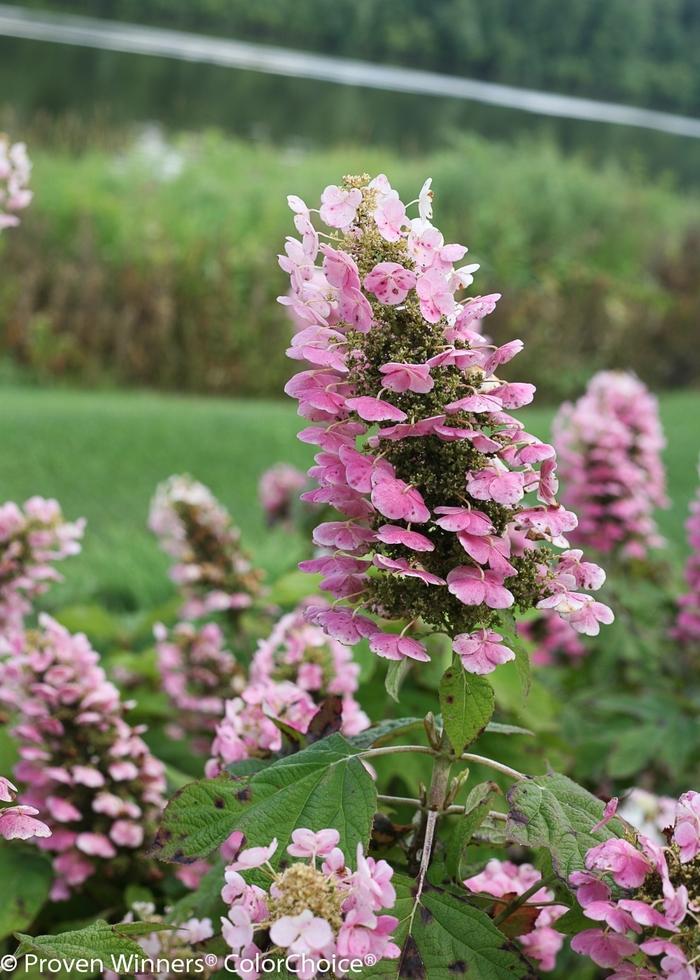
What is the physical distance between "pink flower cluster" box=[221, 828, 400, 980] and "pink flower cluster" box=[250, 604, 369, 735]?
0.49 metres

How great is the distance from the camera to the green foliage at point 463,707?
758mm

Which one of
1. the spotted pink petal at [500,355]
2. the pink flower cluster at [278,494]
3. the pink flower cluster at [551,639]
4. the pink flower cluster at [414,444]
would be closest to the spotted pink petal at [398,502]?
the pink flower cluster at [414,444]

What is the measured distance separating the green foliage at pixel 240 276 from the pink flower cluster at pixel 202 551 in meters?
4.57

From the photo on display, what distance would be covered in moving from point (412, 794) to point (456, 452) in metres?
0.91

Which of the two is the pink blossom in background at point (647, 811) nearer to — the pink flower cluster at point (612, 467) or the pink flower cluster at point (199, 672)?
the pink flower cluster at point (612, 467)

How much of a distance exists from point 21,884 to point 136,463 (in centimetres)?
370

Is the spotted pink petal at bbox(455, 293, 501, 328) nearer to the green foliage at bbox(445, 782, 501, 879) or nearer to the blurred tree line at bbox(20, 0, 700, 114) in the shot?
the green foliage at bbox(445, 782, 501, 879)

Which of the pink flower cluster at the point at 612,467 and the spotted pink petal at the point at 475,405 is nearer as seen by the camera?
the spotted pink petal at the point at 475,405

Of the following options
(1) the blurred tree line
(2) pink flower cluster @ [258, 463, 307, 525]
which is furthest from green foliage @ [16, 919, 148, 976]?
(1) the blurred tree line

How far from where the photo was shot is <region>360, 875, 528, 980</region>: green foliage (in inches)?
27.2

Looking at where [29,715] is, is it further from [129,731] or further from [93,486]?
[93,486]

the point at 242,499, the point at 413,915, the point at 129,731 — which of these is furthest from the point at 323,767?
the point at 242,499

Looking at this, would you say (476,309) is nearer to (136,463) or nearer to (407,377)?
(407,377)

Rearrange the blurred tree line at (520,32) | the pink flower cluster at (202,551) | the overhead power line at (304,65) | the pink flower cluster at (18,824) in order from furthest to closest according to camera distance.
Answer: the blurred tree line at (520,32), the overhead power line at (304,65), the pink flower cluster at (202,551), the pink flower cluster at (18,824)
